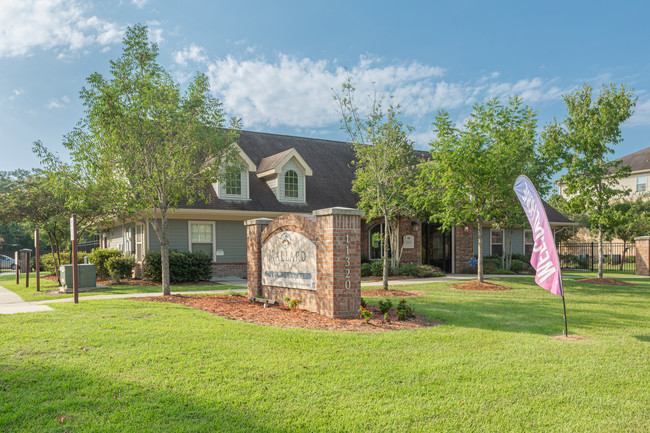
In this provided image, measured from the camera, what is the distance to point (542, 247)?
7844 millimetres

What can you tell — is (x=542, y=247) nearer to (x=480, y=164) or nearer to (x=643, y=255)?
(x=480, y=164)

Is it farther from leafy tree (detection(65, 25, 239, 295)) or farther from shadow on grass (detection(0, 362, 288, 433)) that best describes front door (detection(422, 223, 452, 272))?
shadow on grass (detection(0, 362, 288, 433))

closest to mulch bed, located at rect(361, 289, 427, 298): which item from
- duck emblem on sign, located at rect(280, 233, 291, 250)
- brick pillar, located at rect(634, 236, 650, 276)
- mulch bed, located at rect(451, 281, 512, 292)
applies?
mulch bed, located at rect(451, 281, 512, 292)

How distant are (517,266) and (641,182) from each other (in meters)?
23.0

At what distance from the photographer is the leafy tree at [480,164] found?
1509 centimetres

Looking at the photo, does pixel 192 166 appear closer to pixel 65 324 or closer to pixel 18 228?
pixel 65 324

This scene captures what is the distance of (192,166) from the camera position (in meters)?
12.6

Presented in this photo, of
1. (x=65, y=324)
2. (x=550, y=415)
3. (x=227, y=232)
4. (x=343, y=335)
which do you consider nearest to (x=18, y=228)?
(x=227, y=232)

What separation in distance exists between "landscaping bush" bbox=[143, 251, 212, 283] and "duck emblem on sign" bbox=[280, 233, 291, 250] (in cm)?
773

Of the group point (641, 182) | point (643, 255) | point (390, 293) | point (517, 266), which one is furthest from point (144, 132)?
point (641, 182)

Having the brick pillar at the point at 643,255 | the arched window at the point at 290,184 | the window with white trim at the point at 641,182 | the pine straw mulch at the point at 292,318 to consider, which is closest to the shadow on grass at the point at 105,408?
the pine straw mulch at the point at 292,318

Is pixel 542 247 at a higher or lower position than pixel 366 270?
higher

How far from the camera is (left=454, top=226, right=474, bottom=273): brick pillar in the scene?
2333 centimetres

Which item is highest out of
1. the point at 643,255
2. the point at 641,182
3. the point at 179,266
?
the point at 641,182
